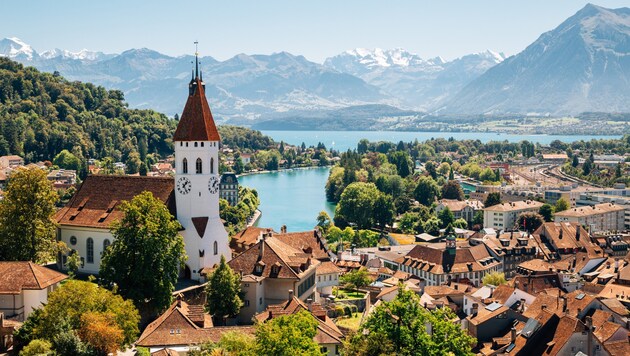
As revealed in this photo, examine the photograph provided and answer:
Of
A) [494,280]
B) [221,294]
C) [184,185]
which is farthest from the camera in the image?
[494,280]

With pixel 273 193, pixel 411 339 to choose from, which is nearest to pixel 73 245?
pixel 411 339

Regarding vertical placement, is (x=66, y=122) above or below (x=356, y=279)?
above

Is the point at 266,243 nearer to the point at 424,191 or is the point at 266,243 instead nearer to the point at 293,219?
the point at 293,219

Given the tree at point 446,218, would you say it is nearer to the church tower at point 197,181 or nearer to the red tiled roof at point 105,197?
the church tower at point 197,181

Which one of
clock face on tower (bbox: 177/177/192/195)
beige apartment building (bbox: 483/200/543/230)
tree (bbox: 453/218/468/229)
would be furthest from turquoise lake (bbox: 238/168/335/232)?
clock face on tower (bbox: 177/177/192/195)

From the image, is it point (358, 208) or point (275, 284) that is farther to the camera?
point (358, 208)

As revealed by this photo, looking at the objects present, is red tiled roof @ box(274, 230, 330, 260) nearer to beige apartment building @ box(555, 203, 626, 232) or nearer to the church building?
the church building

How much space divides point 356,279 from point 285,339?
2222 centimetres

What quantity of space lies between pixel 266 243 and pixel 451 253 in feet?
79.6

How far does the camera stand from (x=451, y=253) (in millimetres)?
58594

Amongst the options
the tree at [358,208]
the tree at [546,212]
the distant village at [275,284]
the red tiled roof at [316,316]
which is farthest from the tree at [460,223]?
the red tiled roof at [316,316]

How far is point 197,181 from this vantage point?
3772cm

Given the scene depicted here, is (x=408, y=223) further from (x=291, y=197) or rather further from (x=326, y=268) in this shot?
(x=326, y=268)

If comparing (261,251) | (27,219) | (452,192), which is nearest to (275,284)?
(261,251)
